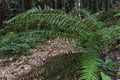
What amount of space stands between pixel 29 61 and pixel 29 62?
2.7 inches

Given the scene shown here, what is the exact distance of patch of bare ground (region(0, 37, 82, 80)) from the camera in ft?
18.3

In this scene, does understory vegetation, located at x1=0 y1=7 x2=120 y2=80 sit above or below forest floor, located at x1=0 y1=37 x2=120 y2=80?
above

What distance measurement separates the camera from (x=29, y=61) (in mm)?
6105

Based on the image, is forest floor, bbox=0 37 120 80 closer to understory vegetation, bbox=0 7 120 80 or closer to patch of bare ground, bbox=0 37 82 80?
patch of bare ground, bbox=0 37 82 80

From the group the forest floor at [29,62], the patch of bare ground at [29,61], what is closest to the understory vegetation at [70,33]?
the forest floor at [29,62]

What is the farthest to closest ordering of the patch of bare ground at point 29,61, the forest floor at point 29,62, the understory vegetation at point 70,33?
the patch of bare ground at point 29,61 < the forest floor at point 29,62 < the understory vegetation at point 70,33

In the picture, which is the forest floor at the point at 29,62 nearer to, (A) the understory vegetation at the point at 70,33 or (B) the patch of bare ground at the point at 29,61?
(B) the patch of bare ground at the point at 29,61

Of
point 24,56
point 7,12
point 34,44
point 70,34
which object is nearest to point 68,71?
point 70,34

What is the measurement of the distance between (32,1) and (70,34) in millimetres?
19599

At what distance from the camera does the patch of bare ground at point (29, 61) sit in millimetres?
5586

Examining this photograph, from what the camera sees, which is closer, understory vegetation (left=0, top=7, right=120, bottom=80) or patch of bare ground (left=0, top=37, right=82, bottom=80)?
understory vegetation (left=0, top=7, right=120, bottom=80)

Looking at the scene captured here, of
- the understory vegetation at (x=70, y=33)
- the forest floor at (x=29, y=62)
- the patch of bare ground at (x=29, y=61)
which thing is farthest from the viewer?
the patch of bare ground at (x=29, y=61)

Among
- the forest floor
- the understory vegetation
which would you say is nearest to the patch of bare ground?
the forest floor

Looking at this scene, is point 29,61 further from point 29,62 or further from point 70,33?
point 70,33
